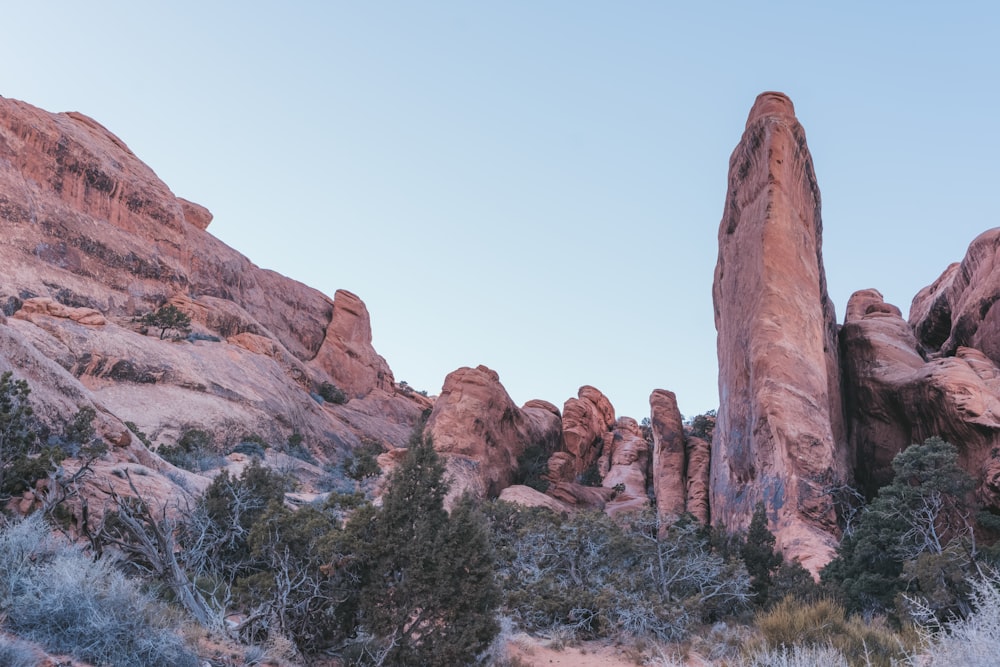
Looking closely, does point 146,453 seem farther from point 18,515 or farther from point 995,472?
point 995,472

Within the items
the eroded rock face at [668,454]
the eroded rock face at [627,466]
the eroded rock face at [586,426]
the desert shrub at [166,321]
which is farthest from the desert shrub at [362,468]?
the eroded rock face at [668,454]

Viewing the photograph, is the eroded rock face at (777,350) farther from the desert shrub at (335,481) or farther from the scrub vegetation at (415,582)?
the desert shrub at (335,481)

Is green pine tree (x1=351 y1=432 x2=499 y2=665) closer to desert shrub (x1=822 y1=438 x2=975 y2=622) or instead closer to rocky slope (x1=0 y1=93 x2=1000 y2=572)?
rocky slope (x1=0 y1=93 x2=1000 y2=572)

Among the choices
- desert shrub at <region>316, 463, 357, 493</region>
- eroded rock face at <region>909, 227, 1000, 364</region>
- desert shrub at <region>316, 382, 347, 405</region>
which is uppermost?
eroded rock face at <region>909, 227, 1000, 364</region>

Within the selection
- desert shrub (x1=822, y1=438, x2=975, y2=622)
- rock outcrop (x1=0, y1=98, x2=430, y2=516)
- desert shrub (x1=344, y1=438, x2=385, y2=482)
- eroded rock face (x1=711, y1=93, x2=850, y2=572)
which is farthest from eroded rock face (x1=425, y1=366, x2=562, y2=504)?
desert shrub (x1=822, y1=438, x2=975, y2=622)

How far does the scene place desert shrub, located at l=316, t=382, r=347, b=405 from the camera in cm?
4506

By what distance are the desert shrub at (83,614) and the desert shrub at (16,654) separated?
382 mm

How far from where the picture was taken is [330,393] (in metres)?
45.2

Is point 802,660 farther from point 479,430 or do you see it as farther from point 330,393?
point 330,393

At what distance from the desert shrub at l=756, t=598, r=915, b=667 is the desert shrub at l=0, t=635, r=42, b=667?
7.22m

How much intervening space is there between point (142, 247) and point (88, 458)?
29799mm

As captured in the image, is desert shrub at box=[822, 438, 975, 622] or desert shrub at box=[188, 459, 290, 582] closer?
desert shrub at box=[188, 459, 290, 582]

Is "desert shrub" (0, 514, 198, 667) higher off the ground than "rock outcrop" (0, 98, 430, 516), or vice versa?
"rock outcrop" (0, 98, 430, 516)

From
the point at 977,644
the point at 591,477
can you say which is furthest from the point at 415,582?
the point at 591,477
